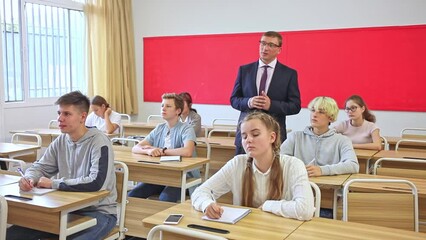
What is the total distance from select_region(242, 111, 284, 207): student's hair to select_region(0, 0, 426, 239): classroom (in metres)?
2.51

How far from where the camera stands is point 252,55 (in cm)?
698

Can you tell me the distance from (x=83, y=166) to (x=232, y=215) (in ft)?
3.59

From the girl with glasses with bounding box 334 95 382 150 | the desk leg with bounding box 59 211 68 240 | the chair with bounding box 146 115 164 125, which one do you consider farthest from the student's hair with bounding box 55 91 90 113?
the chair with bounding box 146 115 164 125

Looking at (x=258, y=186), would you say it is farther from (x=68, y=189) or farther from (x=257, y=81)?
(x=257, y=81)

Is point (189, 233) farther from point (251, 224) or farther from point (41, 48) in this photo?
point (41, 48)

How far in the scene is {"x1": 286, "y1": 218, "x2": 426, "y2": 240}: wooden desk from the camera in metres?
1.71

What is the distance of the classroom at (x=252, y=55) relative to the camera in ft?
19.9

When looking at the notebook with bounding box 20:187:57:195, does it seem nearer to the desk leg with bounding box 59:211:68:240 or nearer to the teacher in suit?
the desk leg with bounding box 59:211:68:240

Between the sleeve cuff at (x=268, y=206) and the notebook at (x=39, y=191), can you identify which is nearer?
the sleeve cuff at (x=268, y=206)

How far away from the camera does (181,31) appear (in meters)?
7.57

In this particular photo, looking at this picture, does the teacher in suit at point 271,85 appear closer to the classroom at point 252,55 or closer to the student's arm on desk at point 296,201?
the student's arm on desk at point 296,201

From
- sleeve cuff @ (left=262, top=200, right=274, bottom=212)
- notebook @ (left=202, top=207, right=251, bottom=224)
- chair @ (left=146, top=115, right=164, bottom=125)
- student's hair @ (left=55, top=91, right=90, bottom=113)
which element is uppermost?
student's hair @ (left=55, top=91, right=90, bottom=113)

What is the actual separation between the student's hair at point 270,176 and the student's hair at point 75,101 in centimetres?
105

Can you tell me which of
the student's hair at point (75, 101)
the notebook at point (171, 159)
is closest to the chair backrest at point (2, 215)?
the student's hair at point (75, 101)
